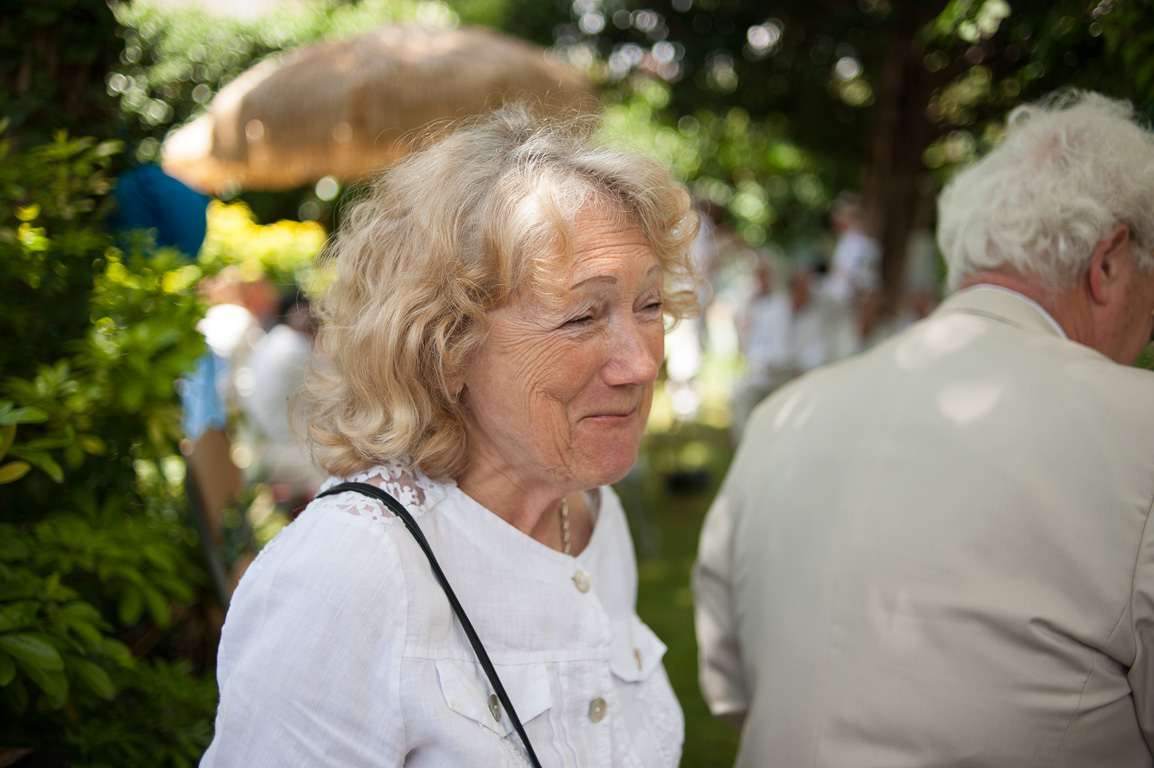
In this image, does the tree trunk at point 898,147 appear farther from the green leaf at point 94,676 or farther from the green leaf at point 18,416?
the green leaf at point 94,676

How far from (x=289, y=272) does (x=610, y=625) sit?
713 cm

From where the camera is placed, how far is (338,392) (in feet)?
5.24

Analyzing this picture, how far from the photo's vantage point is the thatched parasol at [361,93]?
5.04 m

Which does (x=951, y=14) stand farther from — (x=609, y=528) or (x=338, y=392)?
(x=338, y=392)

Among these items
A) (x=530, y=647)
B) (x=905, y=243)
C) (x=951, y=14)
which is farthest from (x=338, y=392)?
(x=905, y=243)

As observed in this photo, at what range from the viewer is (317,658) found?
124 centimetres

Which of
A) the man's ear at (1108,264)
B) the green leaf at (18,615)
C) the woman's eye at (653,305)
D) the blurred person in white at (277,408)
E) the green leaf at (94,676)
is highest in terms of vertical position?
the man's ear at (1108,264)

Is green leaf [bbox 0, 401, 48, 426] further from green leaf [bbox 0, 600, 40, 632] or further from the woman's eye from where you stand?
the woman's eye

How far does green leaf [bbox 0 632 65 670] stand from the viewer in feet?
4.62

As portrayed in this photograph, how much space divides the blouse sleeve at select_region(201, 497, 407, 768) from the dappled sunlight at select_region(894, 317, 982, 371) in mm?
1379

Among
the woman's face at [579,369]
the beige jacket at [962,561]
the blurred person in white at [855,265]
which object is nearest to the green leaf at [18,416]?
the woman's face at [579,369]

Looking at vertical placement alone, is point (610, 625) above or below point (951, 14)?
below

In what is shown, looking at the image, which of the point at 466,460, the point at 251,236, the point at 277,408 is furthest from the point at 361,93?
the point at 466,460

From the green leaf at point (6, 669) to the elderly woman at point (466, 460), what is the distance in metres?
0.38
